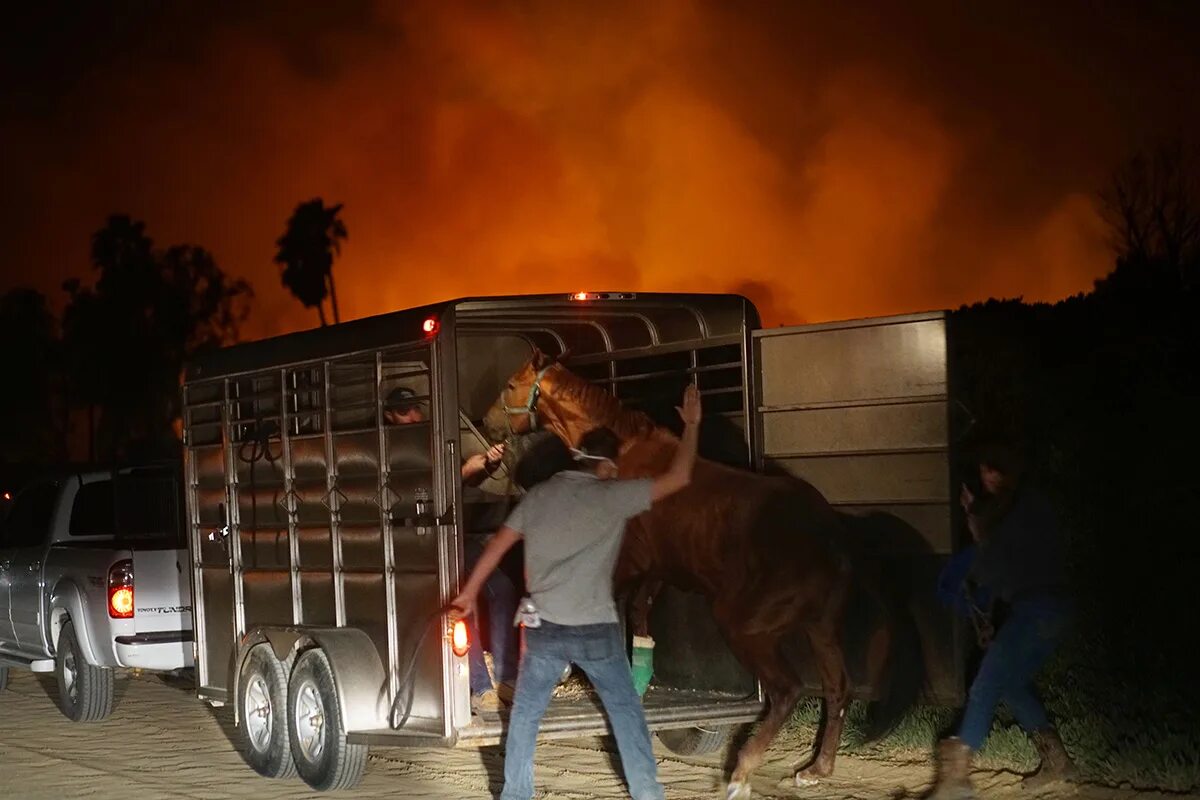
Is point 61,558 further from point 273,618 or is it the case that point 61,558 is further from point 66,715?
point 273,618

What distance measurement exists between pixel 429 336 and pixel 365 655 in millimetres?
1867

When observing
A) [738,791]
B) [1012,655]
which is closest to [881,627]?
[1012,655]

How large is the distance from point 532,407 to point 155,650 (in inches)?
150

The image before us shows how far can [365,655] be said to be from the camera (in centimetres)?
895

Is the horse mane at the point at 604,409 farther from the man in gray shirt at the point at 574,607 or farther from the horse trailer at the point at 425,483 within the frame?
the man in gray shirt at the point at 574,607

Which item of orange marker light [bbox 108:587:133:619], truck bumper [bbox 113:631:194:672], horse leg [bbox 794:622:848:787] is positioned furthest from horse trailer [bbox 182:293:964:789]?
orange marker light [bbox 108:587:133:619]

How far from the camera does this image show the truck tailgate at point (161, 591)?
1202 centimetres

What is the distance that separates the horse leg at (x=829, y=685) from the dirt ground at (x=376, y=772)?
0.66 ft

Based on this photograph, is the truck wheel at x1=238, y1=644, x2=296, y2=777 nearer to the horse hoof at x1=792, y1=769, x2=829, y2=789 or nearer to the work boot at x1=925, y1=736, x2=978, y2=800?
the horse hoof at x1=792, y1=769, x2=829, y2=789

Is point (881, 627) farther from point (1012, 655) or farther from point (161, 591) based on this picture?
point (161, 591)

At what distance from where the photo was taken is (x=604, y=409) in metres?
9.80

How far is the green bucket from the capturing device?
950cm

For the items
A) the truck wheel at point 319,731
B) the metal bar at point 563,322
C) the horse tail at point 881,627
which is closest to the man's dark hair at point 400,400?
the metal bar at point 563,322

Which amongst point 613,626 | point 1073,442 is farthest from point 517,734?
point 1073,442
